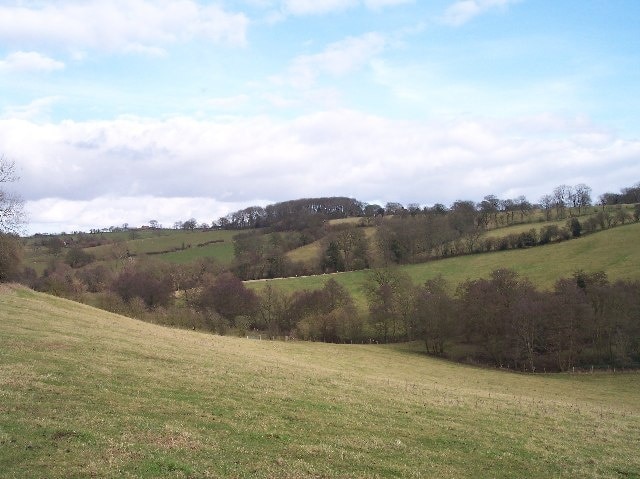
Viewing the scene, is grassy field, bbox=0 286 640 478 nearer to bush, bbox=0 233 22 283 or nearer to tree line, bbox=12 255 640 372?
bush, bbox=0 233 22 283

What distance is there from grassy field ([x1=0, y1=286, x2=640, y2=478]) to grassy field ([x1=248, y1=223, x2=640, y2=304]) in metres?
67.4

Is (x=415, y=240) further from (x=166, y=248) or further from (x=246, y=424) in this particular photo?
(x=246, y=424)

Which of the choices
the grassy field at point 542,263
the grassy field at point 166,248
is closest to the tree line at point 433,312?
the grassy field at point 542,263

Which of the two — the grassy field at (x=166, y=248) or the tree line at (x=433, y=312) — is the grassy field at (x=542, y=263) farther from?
the grassy field at (x=166, y=248)

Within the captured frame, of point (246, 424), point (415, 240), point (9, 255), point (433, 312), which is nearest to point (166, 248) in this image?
point (415, 240)

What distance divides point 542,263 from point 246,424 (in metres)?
93.8

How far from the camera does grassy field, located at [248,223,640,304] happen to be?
88625 mm

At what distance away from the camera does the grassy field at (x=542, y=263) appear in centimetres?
8862

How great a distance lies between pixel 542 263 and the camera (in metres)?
97.5

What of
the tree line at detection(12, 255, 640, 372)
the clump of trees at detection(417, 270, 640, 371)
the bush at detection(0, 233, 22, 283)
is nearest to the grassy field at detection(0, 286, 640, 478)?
the bush at detection(0, 233, 22, 283)

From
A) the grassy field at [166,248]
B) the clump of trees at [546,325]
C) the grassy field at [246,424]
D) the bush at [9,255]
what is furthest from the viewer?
the grassy field at [166,248]

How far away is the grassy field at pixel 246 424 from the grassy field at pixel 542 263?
6740 cm

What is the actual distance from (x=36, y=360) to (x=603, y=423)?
87.8ft

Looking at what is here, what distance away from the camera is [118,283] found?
4026 inches
